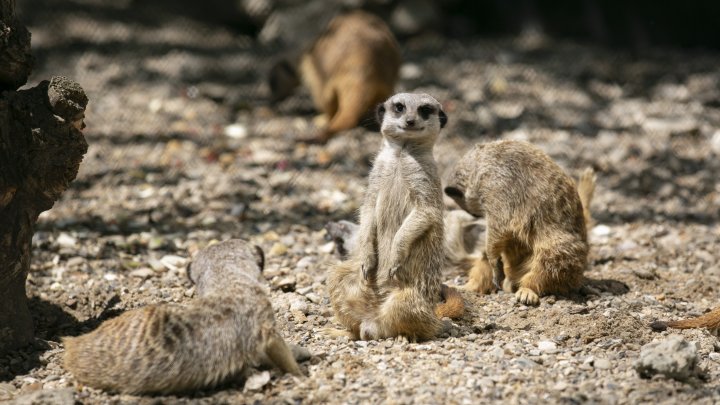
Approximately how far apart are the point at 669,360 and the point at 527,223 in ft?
3.87

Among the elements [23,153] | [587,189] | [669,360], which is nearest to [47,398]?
[23,153]

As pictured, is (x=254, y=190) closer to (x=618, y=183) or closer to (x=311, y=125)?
(x=311, y=125)

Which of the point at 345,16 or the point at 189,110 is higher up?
the point at 345,16

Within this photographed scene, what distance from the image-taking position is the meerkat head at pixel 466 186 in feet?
13.9

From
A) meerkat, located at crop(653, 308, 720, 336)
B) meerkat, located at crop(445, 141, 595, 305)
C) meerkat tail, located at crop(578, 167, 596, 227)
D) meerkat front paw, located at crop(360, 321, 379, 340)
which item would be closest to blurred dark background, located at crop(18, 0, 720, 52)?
meerkat tail, located at crop(578, 167, 596, 227)

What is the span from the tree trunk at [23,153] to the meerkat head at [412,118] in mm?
1166

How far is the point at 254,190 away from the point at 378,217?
2.07m

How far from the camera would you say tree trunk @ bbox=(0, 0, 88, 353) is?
3.31 m

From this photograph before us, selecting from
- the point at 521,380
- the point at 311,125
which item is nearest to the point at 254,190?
the point at 311,125

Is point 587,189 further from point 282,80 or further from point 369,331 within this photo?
point 282,80

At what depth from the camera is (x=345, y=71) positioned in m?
6.96

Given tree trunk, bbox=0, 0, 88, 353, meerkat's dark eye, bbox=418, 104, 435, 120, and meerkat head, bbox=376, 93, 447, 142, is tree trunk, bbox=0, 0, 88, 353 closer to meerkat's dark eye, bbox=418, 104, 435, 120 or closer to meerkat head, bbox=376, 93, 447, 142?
meerkat head, bbox=376, 93, 447, 142

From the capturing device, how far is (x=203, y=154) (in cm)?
618

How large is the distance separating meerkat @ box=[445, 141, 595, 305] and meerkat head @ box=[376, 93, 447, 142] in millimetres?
601
